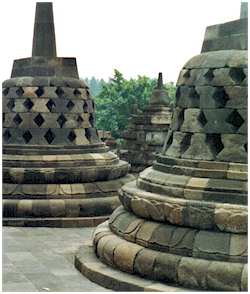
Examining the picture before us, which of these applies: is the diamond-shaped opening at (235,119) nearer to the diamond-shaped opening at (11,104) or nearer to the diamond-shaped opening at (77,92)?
the diamond-shaped opening at (77,92)

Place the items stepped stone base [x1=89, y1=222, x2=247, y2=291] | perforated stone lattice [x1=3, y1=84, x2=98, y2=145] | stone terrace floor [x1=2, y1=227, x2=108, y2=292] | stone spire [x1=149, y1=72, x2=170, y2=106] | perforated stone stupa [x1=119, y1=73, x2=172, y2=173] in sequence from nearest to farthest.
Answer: stepped stone base [x1=89, y1=222, x2=247, y2=291] < stone terrace floor [x1=2, y1=227, x2=108, y2=292] < perforated stone lattice [x1=3, y1=84, x2=98, y2=145] < perforated stone stupa [x1=119, y1=73, x2=172, y2=173] < stone spire [x1=149, y1=72, x2=170, y2=106]

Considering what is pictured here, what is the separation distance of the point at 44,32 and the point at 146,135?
788 centimetres

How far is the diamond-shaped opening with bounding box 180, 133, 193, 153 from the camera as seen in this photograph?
6.92 m

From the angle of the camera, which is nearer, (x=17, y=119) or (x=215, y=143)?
(x=215, y=143)

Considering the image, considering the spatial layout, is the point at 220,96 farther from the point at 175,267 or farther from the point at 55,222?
the point at 55,222

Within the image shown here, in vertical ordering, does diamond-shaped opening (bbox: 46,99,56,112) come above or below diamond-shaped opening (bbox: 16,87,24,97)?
below

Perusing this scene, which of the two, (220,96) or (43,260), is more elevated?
(220,96)

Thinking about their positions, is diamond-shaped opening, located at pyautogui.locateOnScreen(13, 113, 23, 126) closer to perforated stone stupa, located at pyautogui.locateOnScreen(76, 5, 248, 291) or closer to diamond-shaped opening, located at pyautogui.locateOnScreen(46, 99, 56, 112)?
diamond-shaped opening, located at pyautogui.locateOnScreen(46, 99, 56, 112)

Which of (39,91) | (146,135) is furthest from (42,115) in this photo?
(146,135)

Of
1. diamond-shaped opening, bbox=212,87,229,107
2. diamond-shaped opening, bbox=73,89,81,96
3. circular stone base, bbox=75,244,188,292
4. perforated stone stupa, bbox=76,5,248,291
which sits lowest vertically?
circular stone base, bbox=75,244,188,292

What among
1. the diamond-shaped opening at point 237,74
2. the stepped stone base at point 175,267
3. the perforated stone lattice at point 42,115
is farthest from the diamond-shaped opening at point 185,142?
the perforated stone lattice at point 42,115

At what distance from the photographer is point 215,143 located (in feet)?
21.9

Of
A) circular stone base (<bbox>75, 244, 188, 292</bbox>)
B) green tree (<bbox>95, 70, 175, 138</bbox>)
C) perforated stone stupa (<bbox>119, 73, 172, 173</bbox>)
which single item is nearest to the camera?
circular stone base (<bbox>75, 244, 188, 292</bbox>)

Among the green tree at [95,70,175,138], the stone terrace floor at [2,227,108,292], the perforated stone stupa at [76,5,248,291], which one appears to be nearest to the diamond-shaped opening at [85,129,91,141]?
the stone terrace floor at [2,227,108,292]
